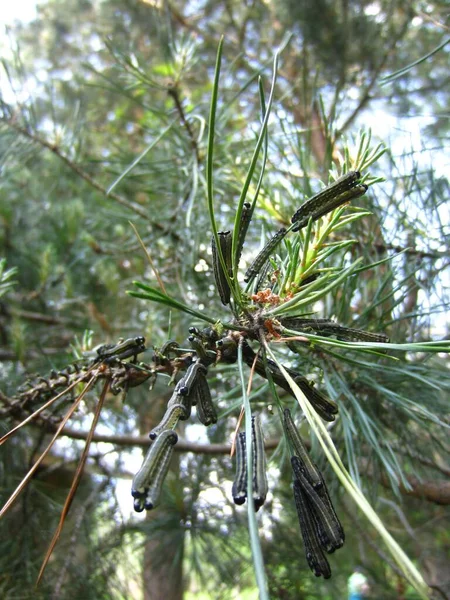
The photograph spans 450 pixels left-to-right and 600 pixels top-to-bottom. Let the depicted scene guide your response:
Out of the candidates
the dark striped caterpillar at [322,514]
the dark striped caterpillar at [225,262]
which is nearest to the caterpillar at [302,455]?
the dark striped caterpillar at [322,514]

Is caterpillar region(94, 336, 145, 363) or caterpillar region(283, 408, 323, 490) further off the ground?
A: caterpillar region(94, 336, 145, 363)

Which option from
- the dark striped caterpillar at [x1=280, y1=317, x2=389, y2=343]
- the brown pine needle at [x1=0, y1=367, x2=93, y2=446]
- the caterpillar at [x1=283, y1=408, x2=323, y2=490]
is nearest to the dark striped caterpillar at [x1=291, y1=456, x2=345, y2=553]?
the caterpillar at [x1=283, y1=408, x2=323, y2=490]

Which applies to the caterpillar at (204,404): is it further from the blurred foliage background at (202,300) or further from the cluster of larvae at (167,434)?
the blurred foliage background at (202,300)

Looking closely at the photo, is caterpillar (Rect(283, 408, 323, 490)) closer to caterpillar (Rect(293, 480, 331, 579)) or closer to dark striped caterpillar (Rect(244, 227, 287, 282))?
caterpillar (Rect(293, 480, 331, 579))

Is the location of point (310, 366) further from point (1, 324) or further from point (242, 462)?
point (1, 324)

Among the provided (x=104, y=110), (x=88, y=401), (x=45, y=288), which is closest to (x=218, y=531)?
(x=88, y=401)
